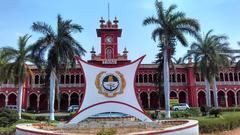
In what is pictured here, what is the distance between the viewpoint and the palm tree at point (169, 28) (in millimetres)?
25828

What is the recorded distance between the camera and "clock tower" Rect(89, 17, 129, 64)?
46119 mm

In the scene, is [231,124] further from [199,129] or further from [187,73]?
[187,73]

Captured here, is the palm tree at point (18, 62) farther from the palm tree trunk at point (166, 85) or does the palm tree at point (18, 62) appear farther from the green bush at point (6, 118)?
the palm tree trunk at point (166, 85)

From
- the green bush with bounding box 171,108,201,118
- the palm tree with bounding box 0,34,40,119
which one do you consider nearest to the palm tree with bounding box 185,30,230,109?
the green bush with bounding box 171,108,201,118

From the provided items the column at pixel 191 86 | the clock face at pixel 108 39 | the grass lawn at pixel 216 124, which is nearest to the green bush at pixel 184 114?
the grass lawn at pixel 216 124

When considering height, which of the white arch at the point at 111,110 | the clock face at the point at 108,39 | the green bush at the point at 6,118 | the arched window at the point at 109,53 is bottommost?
the green bush at the point at 6,118

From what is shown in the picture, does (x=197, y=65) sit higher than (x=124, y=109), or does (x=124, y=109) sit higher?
(x=197, y=65)

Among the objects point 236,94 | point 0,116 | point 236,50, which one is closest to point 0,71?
point 0,116

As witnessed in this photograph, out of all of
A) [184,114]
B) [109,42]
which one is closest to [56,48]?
[184,114]

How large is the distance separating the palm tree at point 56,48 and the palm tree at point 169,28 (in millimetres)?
7381

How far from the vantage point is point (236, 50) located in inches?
1394

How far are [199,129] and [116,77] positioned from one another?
244 inches

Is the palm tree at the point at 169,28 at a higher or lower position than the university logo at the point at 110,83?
higher

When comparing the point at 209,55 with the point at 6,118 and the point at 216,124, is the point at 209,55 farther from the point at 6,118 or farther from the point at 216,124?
the point at 6,118
